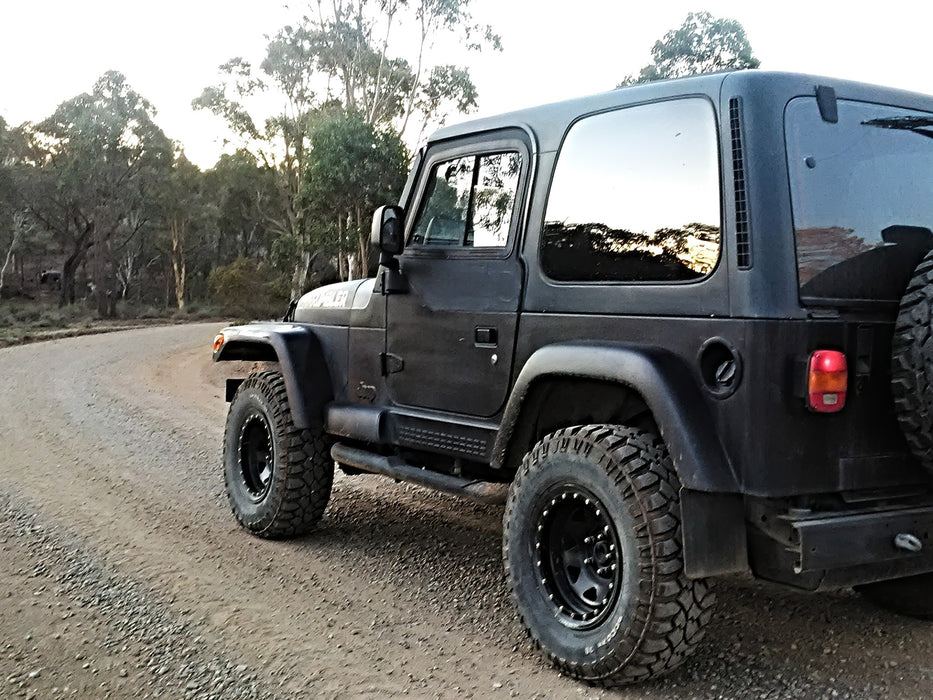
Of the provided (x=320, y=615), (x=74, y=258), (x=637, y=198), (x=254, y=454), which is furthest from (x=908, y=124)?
(x=74, y=258)

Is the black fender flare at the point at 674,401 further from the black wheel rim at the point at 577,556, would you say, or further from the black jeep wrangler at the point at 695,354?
the black wheel rim at the point at 577,556

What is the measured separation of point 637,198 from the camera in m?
3.80

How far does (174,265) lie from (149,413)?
4440 cm

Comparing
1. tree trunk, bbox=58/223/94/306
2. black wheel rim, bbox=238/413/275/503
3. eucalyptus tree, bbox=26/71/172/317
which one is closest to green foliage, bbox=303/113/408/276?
eucalyptus tree, bbox=26/71/172/317

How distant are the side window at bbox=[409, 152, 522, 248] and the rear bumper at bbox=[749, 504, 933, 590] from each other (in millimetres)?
1790

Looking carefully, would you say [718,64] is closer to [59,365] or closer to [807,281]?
[59,365]

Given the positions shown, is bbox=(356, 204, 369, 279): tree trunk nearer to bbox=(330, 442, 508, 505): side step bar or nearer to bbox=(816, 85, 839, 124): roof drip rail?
bbox=(330, 442, 508, 505): side step bar

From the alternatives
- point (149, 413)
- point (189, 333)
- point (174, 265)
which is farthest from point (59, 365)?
point (174, 265)

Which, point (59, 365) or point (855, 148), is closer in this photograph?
point (855, 148)

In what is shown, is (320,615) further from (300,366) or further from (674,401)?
(674,401)

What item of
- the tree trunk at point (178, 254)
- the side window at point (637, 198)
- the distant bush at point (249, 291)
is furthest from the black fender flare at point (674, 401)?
the tree trunk at point (178, 254)

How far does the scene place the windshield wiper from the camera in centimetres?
371

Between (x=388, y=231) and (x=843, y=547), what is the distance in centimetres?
260

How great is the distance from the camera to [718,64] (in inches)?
1234
